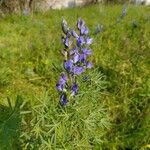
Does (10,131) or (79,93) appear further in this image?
(10,131)

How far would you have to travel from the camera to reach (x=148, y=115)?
13.4 ft

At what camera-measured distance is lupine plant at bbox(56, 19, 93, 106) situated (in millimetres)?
2912

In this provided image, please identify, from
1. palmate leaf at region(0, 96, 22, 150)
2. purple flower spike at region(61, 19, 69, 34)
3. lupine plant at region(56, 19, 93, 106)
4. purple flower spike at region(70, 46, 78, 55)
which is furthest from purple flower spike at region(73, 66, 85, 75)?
palmate leaf at region(0, 96, 22, 150)

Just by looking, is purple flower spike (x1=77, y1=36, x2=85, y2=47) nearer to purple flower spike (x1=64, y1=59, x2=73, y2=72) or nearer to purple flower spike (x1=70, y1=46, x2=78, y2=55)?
purple flower spike (x1=70, y1=46, x2=78, y2=55)

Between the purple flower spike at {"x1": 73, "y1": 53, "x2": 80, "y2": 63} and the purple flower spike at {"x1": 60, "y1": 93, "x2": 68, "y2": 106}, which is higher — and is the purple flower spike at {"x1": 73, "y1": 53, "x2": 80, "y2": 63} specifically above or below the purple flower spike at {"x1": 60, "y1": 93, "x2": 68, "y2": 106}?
above

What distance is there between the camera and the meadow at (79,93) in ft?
10.4

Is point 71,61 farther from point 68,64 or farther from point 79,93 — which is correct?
point 79,93

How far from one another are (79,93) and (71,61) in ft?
1.12

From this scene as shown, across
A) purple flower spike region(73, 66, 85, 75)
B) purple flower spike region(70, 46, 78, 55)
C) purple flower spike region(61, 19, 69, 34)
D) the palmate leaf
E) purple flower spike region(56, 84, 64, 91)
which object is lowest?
the palmate leaf

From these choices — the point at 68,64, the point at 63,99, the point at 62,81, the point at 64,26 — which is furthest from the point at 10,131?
the point at 64,26

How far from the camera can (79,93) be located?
318cm

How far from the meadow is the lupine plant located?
0.30ft

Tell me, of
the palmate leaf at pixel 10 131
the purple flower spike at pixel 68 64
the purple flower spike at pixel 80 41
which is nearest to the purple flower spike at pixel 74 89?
the purple flower spike at pixel 68 64

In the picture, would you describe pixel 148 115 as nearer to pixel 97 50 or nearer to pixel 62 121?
pixel 62 121
